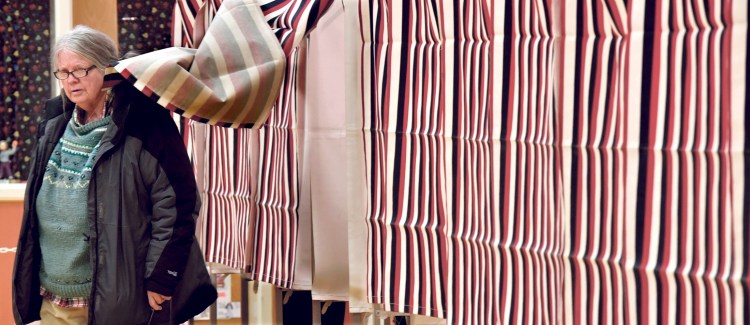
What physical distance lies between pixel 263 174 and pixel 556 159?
187 cm

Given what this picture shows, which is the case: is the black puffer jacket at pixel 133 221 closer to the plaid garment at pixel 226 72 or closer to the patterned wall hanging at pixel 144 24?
the plaid garment at pixel 226 72

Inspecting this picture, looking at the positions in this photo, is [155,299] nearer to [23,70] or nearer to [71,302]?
[71,302]

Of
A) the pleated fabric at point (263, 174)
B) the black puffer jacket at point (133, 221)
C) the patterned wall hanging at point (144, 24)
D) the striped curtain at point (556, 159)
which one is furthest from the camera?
the patterned wall hanging at point (144, 24)

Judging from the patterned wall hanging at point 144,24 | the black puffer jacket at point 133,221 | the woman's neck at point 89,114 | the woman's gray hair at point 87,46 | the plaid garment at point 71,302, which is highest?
the patterned wall hanging at point 144,24

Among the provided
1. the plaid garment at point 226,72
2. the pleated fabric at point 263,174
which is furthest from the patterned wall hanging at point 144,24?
the plaid garment at point 226,72

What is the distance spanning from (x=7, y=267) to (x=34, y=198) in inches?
105

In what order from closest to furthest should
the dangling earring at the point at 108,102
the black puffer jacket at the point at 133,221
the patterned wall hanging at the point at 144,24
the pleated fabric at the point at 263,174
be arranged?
the black puffer jacket at the point at 133,221, the dangling earring at the point at 108,102, the pleated fabric at the point at 263,174, the patterned wall hanging at the point at 144,24

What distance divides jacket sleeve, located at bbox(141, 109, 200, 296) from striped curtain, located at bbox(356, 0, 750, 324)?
1.85 ft

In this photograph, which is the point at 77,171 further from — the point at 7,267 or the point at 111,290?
the point at 7,267

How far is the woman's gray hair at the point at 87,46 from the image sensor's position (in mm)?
3354

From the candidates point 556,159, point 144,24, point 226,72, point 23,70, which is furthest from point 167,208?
point 23,70

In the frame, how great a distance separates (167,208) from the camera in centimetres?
330

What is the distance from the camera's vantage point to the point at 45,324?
3.43 meters

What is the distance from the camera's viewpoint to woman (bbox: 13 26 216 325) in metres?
3.27
